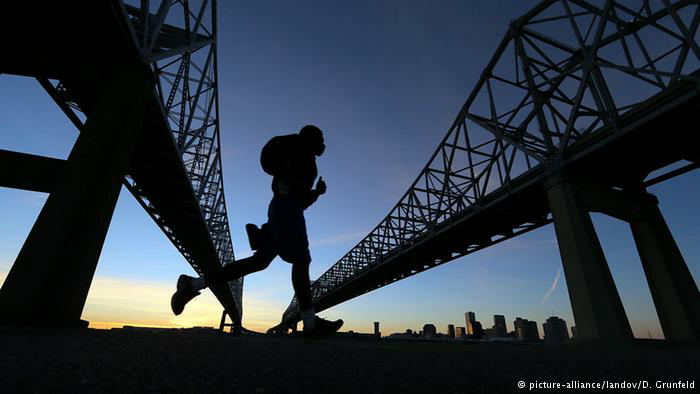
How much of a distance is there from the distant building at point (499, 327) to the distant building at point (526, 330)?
26.1ft

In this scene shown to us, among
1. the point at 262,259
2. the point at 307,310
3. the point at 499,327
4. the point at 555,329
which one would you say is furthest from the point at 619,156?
the point at 499,327

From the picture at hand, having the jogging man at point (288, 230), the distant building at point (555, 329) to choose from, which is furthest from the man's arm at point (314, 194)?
the distant building at point (555, 329)

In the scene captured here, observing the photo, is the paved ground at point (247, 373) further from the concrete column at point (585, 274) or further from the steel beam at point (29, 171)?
the concrete column at point (585, 274)

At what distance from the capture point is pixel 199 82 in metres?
15.2

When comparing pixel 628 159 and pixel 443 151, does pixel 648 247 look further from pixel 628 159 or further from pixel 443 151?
pixel 443 151

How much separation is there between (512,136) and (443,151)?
20.3 feet

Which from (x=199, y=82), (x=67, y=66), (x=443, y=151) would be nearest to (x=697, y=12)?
(x=443, y=151)

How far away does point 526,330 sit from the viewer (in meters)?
47.5

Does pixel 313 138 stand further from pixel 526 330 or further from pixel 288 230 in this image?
pixel 526 330

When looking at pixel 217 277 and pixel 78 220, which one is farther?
pixel 78 220

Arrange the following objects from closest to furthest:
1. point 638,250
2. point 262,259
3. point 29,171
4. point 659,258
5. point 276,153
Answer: point 262,259 < point 276,153 < point 29,171 < point 659,258 < point 638,250

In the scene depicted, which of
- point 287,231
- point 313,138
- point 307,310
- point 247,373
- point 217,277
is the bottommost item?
point 247,373

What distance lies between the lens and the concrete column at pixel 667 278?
6.68 m

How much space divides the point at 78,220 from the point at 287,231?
332 cm
